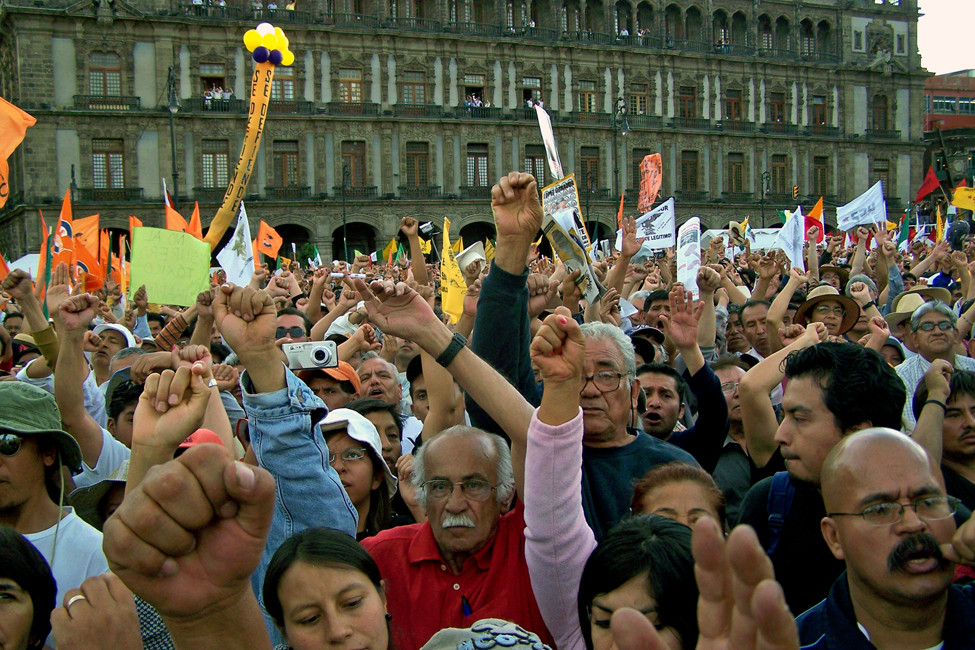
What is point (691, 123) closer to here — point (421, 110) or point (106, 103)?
point (421, 110)

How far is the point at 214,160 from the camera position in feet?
121

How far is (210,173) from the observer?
1444 inches

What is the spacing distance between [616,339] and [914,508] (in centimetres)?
151

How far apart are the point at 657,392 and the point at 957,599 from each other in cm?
234

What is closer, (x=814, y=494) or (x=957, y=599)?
(x=957, y=599)

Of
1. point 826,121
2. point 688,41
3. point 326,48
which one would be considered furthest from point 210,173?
point 826,121

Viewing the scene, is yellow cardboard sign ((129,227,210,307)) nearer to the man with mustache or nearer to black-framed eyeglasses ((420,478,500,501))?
black-framed eyeglasses ((420,478,500,501))

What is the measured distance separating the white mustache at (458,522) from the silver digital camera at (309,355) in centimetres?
129

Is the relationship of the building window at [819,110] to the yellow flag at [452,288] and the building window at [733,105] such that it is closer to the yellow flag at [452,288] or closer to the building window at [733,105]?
the building window at [733,105]

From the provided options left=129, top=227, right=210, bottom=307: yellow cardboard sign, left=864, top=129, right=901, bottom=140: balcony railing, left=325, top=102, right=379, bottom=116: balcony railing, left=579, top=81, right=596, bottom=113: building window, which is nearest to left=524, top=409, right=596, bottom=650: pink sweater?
left=129, top=227, right=210, bottom=307: yellow cardboard sign

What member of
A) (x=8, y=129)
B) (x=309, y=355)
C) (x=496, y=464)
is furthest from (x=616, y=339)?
(x=8, y=129)

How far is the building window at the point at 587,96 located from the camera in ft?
137

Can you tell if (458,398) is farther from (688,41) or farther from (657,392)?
(688,41)

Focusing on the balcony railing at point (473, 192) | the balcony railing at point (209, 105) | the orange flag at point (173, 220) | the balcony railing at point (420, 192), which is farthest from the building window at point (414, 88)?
the orange flag at point (173, 220)
